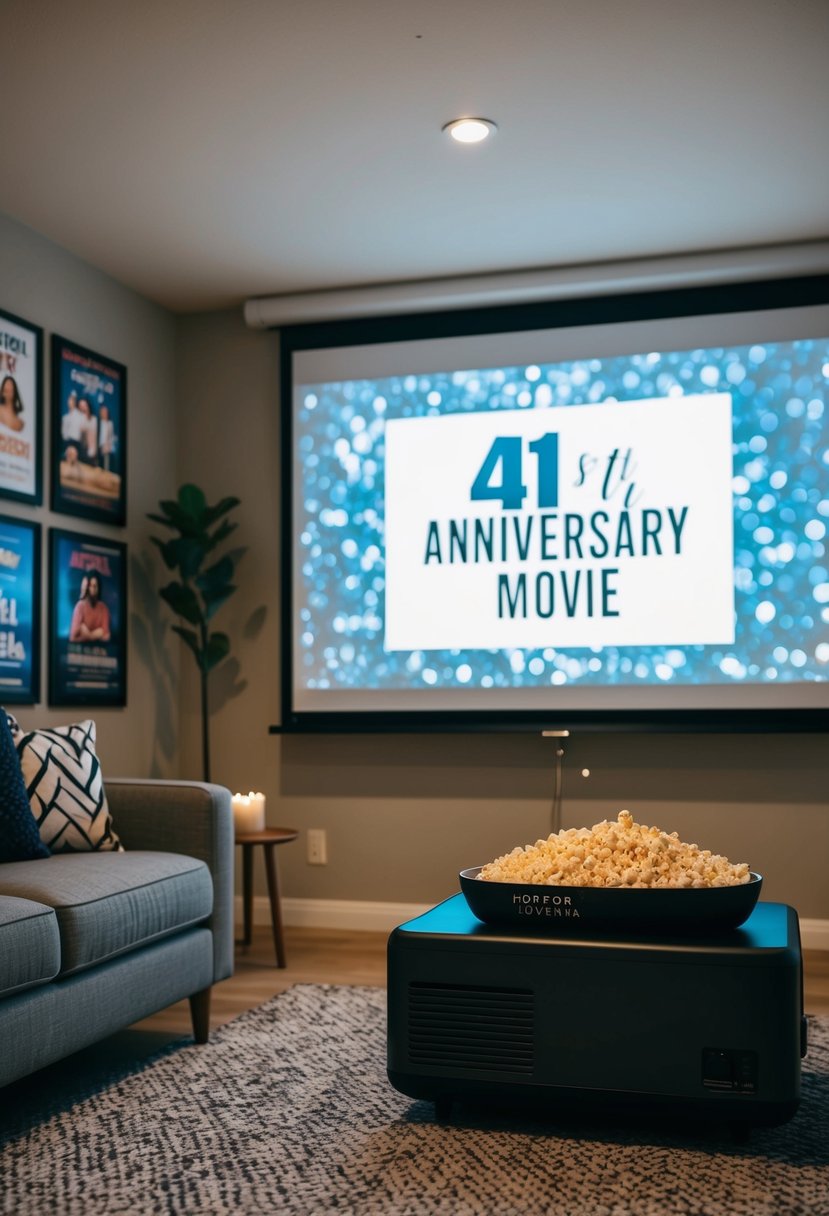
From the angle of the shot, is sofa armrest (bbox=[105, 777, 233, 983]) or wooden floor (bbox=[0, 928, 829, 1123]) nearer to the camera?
wooden floor (bbox=[0, 928, 829, 1123])

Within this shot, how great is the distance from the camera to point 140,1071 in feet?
9.09

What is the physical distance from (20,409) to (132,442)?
725 mm

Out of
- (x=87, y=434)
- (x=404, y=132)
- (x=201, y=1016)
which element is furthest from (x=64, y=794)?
(x=404, y=132)

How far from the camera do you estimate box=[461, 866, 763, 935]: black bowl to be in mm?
2162

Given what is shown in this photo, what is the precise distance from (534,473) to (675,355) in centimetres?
65

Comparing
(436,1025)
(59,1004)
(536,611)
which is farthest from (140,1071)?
(536,611)

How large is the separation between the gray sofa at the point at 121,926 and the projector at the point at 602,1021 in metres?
0.68

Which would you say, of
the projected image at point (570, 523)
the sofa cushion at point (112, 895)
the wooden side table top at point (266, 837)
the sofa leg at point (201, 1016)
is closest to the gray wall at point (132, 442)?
the projected image at point (570, 523)

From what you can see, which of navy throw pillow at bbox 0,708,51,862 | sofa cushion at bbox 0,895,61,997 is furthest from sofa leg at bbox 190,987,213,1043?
sofa cushion at bbox 0,895,61,997

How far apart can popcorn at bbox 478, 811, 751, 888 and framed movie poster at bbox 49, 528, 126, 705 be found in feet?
6.83

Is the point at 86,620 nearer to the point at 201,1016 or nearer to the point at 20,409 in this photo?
the point at 20,409

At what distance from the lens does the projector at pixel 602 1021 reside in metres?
2.07

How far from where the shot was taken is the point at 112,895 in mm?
2574

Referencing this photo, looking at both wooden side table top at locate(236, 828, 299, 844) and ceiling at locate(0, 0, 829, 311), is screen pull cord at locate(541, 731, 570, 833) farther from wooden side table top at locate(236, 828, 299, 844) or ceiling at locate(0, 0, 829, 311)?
ceiling at locate(0, 0, 829, 311)
